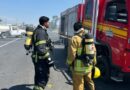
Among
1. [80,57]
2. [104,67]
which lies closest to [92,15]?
[104,67]

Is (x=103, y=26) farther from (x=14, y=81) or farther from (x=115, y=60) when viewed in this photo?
(x=14, y=81)

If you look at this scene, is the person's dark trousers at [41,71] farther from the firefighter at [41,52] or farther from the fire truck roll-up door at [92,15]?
the fire truck roll-up door at [92,15]

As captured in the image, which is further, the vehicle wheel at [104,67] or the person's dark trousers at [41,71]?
the vehicle wheel at [104,67]

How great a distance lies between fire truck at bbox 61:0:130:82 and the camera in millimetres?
8945

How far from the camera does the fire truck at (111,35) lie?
895cm

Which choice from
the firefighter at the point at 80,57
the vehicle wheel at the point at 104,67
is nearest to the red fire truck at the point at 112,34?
the vehicle wheel at the point at 104,67

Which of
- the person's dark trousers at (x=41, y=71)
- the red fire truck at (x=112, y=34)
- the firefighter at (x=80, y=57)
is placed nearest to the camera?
the firefighter at (x=80, y=57)

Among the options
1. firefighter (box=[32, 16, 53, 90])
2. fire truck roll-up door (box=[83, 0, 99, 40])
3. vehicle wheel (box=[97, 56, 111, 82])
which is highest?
fire truck roll-up door (box=[83, 0, 99, 40])

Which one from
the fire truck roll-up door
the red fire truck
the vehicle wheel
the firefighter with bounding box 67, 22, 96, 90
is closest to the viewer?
the firefighter with bounding box 67, 22, 96, 90

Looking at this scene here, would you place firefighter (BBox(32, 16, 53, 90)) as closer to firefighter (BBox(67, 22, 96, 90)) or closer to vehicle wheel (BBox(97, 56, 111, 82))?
firefighter (BBox(67, 22, 96, 90))

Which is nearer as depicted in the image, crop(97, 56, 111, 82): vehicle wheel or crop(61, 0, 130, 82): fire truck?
crop(61, 0, 130, 82): fire truck

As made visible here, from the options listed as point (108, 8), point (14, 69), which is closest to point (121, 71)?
point (108, 8)

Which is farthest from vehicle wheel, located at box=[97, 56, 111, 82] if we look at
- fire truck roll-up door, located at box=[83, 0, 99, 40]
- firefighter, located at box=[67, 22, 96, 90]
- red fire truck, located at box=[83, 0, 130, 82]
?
firefighter, located at box=[67, 22, 96, 90]

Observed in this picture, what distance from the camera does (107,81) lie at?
10500 mm
